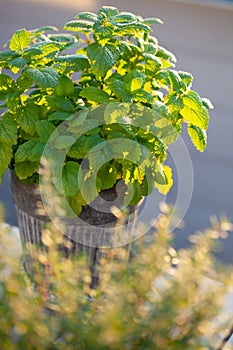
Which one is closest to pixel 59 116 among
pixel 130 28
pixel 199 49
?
pixel 130 28

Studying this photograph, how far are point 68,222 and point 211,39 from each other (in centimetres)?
94

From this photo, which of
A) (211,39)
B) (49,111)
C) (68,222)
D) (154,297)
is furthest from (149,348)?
(211,39)

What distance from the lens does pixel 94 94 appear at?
106 cm

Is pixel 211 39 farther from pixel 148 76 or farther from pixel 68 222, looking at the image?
pixel 68 222

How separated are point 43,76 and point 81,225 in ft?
1.06

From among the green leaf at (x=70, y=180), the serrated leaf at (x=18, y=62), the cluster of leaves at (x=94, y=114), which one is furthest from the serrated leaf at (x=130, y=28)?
the green leaf at (x=70, y=180)

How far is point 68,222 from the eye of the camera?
1.09 meters

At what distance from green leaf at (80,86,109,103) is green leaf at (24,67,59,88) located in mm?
A: 65

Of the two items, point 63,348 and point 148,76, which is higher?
point 148,76

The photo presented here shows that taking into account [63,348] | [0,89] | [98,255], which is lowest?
[98,255]

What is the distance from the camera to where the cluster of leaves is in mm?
1029

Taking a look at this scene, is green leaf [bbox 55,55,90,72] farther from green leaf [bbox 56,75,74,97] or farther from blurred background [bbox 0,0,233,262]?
blurred background [bbox 0,0,233,262]

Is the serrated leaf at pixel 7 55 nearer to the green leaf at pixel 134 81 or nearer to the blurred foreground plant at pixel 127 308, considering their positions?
→ the green leaf at pixel 134 81

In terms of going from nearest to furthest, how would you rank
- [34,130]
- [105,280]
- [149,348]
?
[149,348] < [105,280] < [34,130]
